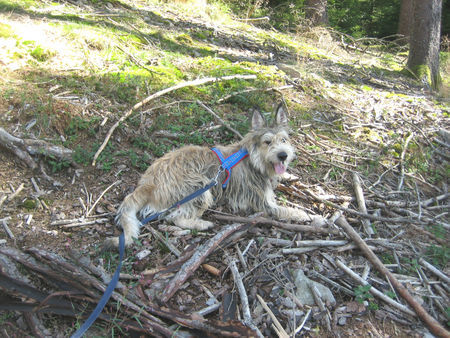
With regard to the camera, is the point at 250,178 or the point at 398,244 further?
the point at 250,178

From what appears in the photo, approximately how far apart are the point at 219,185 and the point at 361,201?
7.06ft

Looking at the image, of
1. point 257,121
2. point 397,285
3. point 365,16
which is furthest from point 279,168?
point 365,16

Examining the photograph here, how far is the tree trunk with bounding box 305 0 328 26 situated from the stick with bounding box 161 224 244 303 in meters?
13.5

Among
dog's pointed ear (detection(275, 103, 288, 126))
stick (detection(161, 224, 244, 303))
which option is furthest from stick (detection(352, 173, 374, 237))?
stick (detection(161, 224, 244, 303))

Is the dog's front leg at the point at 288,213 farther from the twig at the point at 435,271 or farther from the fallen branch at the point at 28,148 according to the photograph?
the fallen branch at the point at 28,148

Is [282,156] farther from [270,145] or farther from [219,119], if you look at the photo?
[219,119]

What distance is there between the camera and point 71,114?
179 inches

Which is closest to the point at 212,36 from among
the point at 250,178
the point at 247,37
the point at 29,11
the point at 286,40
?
the point at 247,37

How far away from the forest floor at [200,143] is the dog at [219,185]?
247 millimetres

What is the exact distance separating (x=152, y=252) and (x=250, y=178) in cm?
174

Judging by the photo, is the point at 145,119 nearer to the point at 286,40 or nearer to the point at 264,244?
the point at 264,244

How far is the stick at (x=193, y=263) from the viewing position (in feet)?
9.28

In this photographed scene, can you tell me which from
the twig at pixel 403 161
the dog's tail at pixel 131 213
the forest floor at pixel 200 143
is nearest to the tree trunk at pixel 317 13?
the forest floor at pixel 200 143

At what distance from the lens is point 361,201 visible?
4.36m
